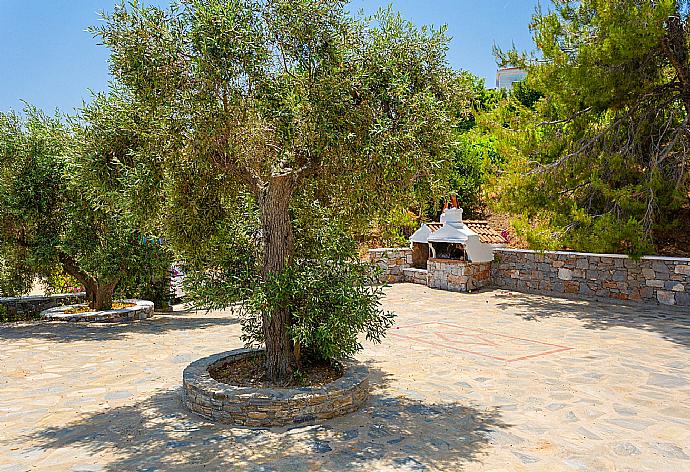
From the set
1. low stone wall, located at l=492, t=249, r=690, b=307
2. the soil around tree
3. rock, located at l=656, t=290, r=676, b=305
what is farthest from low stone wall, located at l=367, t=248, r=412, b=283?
the soil around tree

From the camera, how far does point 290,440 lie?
4.63 metres

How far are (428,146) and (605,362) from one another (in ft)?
14.0

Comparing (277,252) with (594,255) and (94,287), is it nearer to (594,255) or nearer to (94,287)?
(94,287)

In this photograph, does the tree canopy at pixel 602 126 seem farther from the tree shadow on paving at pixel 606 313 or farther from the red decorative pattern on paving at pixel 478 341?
the red decorative pattern on paving at pixel 478 341

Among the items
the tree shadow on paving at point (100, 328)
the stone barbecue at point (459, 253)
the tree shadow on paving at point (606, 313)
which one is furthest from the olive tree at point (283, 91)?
the stone barbecue at point (459, 253)

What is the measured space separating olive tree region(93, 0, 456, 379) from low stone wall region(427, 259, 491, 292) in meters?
9.02

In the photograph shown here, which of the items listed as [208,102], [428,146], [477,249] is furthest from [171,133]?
[477,249]

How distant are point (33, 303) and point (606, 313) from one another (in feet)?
40.7

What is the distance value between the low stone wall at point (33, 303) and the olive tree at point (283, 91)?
351 inches

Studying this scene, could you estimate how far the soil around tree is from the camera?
5551 mm

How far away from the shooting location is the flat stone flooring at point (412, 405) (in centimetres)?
427

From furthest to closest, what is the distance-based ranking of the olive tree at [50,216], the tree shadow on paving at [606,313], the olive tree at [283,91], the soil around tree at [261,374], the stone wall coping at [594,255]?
the stone wall coping at [594,255], the olive tree at [50,216], the tree shadow on paving at [606,313], the soil around tree at [261,374], the olive tree at [283,91]

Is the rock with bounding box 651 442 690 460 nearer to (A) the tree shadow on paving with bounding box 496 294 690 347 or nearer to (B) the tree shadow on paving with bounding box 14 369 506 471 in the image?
(B) the tree shadow on paving with bounding box 14 369 506 471

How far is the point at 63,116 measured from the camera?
35.3ft
